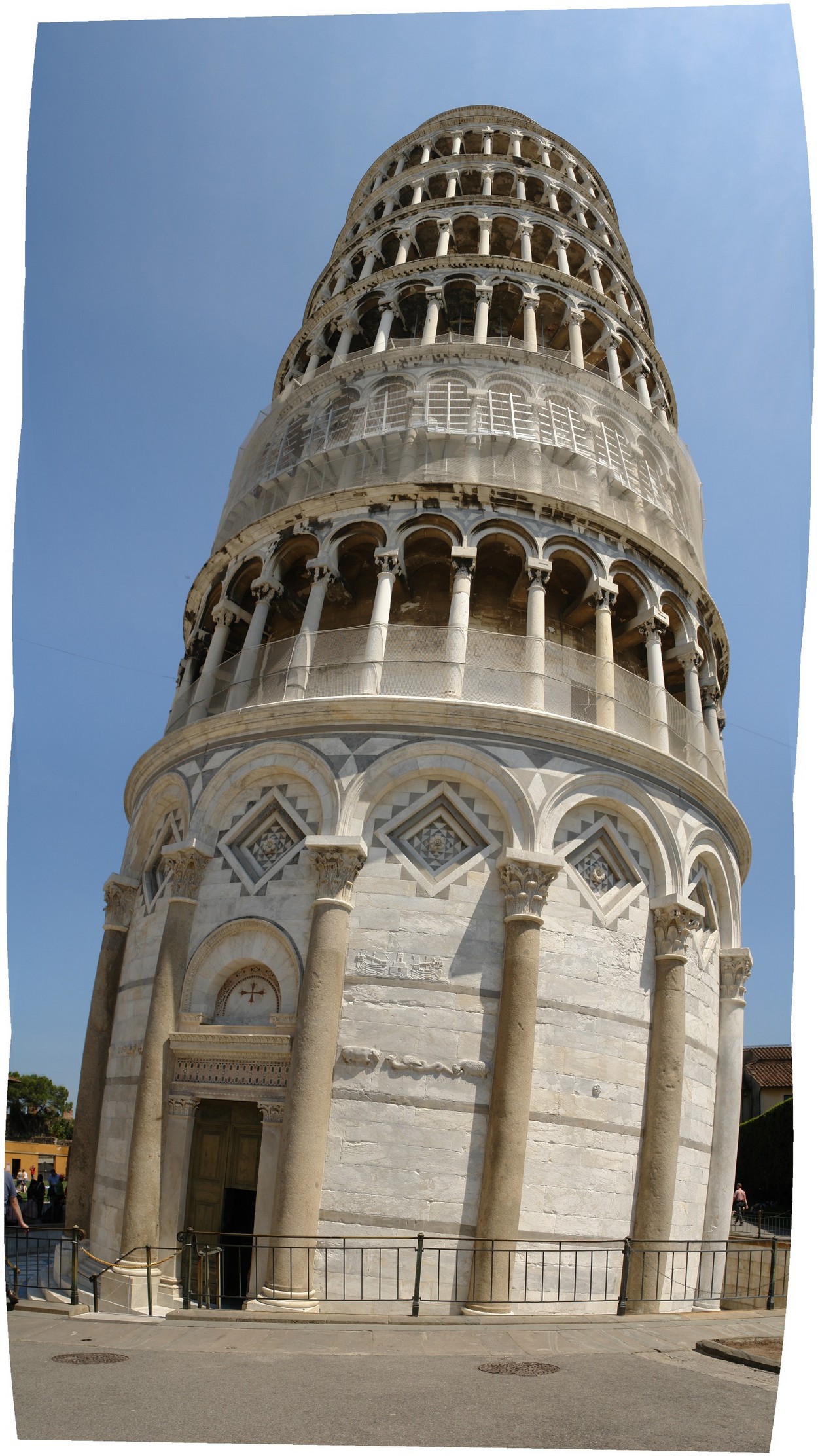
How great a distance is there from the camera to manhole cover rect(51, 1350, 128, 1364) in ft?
23.2

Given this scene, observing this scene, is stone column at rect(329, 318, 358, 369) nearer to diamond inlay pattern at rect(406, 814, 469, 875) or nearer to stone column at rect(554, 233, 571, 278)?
stone column at rect(554, 233, 571, 278)

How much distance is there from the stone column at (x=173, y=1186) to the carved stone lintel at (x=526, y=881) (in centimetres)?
565

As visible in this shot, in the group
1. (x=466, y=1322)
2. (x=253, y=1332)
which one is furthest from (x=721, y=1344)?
(x=253, y=1332)

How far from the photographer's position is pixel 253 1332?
31.8 feet

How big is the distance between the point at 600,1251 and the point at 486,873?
17.6 feet

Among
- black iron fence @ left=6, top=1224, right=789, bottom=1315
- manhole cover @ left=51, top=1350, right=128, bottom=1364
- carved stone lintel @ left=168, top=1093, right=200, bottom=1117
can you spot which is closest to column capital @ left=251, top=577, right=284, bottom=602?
carved stone lintel @ left=168, top=1093, right=200, bottom=1117

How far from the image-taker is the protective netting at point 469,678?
15.5 metres

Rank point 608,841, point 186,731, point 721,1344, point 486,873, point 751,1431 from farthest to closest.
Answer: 1. point 186,731
2. point 608,841
3. point 486,873
4. point 721,1344
5. point 751,1431

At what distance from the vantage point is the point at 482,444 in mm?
17844

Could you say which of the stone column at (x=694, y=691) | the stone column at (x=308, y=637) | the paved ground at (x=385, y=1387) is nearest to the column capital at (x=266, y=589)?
the stone column at (x=308, y=637)

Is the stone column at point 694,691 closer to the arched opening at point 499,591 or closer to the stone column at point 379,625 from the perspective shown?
the arched opening at point 499,591

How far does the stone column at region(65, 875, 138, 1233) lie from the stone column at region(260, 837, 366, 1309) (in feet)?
16.8

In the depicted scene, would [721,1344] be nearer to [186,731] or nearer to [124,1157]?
[124,1157]

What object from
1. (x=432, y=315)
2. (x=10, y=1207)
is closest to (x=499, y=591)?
(x=432, y=315)
